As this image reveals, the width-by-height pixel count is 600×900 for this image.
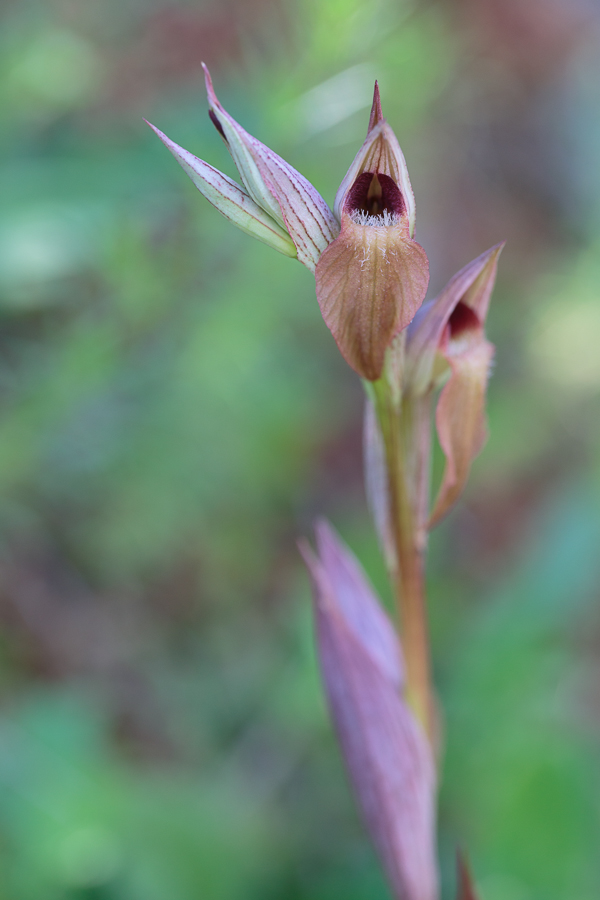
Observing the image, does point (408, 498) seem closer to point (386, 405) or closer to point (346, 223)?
point (386, 405)

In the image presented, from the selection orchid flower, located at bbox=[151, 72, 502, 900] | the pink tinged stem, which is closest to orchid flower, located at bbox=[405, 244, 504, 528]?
orchid flower, located at bbox=[151, 72, 502, 900]

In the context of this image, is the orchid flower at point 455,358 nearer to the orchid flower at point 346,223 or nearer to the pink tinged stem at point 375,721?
the orchid flower at point 346,223

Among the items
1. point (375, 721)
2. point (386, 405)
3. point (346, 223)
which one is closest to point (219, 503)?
point (375, 721)

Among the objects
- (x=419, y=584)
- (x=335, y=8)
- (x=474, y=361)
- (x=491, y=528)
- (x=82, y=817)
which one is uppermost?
(x=335, y=8)

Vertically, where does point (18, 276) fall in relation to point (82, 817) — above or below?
above

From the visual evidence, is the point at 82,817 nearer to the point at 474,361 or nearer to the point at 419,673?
the point at 419,673

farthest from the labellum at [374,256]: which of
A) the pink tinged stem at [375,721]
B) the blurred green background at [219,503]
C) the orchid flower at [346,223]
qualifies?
the blurred green background at [219,503]

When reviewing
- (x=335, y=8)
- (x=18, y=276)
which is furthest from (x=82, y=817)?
(x=335, y=8)
